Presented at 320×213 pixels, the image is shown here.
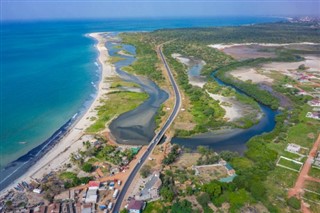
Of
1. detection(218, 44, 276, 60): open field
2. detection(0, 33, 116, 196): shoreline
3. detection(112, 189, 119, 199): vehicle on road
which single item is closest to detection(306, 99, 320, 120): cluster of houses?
detection(112, 189, 119, 199): vehicle on road

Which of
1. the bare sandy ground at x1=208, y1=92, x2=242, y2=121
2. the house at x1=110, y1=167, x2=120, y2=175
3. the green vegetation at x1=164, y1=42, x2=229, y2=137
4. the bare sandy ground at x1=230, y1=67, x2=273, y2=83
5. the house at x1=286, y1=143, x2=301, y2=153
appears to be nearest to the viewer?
the house at x1=110, y1=167, x2=120, y2=175

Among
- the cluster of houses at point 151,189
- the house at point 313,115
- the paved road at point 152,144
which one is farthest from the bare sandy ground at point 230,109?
the cluster of houses at point 151,189

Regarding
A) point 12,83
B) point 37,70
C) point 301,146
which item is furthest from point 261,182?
→ point 37,70

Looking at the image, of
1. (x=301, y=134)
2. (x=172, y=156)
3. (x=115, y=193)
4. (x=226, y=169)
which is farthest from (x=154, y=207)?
(x=301, y=134)

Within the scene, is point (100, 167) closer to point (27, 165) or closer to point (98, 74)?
point (27, 165)

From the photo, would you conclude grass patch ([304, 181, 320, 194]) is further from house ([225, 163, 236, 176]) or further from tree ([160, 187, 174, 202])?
tree ([160, 187, 174, 202])
